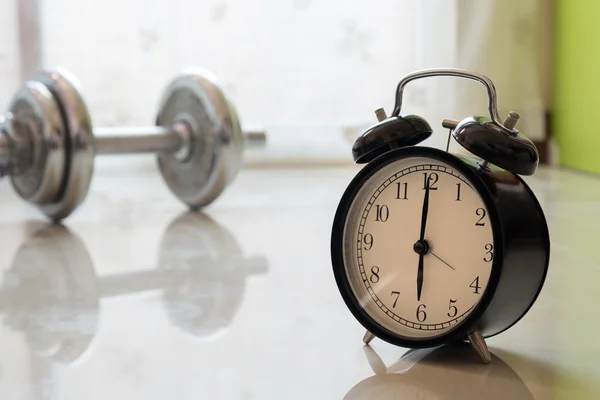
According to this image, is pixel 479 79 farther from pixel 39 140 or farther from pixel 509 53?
pixel 509 53

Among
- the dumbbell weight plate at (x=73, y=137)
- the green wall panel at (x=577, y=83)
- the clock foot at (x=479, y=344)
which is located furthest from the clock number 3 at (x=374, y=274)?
the green wall panel at (x=577, y=83)

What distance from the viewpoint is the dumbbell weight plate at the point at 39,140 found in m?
1.48

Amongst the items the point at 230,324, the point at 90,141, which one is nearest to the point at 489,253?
the point at 230,324

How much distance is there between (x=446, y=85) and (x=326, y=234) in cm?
128

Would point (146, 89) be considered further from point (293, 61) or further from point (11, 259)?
point (11, 259)

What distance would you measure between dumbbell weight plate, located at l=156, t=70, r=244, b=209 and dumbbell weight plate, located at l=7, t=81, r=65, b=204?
32cm

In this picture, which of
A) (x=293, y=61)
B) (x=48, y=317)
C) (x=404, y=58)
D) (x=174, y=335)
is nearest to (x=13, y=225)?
(x=48, y=317)

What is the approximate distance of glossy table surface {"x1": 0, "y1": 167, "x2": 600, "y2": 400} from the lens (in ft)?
2.36

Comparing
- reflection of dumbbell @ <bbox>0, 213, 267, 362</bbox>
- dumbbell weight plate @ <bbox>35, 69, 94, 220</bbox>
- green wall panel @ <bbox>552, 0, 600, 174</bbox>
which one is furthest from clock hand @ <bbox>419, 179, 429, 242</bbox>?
green wall panel @ <bbox>552, 0, 600, 174</bbox>

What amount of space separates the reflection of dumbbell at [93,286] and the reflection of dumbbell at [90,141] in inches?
4.5

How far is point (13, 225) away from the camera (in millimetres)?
1665

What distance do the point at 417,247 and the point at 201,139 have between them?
1.07 metres

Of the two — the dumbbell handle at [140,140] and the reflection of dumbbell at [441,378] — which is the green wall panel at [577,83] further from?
the reflection of dumbbell at [441,378]

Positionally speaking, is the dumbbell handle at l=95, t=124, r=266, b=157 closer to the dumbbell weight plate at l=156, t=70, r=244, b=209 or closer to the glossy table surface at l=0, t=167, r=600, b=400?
the dumbbell weight plate at l=156, t=70, r=244, b=209
